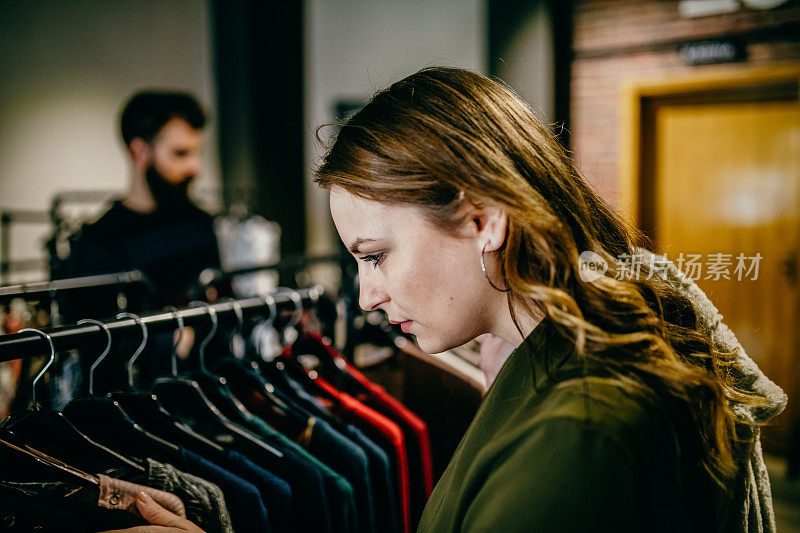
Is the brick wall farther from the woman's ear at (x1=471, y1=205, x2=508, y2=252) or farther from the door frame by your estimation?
the woman's ear at (x1=471, y1=205, x2=508, y2=252)

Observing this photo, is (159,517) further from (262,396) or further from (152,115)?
(152,115)

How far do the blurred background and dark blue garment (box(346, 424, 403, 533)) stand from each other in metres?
2.30

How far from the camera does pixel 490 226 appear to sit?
0.80 m

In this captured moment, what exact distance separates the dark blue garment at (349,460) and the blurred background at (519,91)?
2247mm

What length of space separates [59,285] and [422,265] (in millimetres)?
1337

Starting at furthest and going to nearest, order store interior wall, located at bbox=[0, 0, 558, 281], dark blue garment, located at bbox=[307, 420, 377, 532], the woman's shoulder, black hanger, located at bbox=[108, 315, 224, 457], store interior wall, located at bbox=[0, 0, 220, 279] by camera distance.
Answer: store interior wall, located at bbox=[0, 0, 558, 281]
store interior wall, located at bbox=[0, 0, 220, 279]
dark blue garment, located at bbox=[307, 420, 377, 532]
black hanger, located at bbox=[108, 315, 224, 457]
the woman's shoulder

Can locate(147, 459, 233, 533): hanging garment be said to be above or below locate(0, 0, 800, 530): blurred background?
below

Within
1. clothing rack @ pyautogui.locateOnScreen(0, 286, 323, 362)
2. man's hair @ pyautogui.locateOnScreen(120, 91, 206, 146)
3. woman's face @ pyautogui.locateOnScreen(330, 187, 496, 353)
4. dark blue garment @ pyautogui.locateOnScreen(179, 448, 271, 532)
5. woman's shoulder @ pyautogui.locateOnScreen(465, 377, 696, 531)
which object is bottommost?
dark blue garment @ pyautogui.locateOnScreen(179, 448, 271, 532)

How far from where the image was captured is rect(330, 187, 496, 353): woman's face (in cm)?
82

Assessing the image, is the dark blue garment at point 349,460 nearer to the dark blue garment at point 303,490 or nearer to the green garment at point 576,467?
the dark blue garment at point 303,490

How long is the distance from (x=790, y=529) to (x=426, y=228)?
10.2ft

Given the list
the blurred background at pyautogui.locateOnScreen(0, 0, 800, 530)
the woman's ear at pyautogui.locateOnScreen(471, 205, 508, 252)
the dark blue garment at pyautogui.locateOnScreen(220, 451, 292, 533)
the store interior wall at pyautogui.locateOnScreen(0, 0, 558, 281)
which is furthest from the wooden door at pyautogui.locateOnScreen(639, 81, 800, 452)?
the dark blue garment at pyautogui.locateOnScreen(220, 451, 292, 533)

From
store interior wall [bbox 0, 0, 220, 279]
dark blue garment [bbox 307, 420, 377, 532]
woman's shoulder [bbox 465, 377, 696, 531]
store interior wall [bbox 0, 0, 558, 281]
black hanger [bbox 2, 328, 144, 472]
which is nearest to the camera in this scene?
woman's shoulder [bbox 465, 377, 696, 531]

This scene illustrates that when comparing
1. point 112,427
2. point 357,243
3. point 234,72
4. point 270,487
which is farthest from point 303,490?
point 234,72
